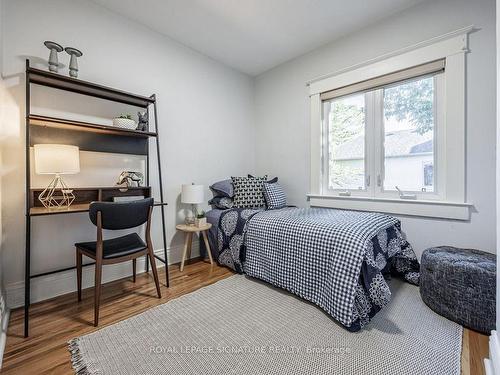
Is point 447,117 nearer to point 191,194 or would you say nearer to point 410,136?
point 410,136

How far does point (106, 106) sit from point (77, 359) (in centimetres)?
203

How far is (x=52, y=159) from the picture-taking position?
167cm

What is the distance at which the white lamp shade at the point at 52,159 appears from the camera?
1657 millimetres

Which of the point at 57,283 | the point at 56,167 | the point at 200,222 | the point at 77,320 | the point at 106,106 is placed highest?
the point at 106,106

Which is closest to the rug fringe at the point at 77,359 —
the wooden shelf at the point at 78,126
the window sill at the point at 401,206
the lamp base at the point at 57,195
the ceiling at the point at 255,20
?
the lamp base at the point at 57,195

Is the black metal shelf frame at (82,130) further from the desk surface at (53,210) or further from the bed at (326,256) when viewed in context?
the bed at (326,256)

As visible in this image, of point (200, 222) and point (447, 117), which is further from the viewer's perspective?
point (200, 222)

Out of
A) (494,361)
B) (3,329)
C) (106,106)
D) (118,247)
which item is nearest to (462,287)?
(494,361)

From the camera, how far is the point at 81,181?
2.09m

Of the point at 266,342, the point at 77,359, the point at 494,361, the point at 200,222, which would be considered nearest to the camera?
the point at 494,361

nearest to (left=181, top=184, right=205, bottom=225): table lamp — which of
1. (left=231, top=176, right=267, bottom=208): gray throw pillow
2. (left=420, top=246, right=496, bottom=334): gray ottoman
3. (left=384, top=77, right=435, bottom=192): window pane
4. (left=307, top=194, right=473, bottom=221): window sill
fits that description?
(left=231, top=176, right=267, bottom=208): gray throw pillow

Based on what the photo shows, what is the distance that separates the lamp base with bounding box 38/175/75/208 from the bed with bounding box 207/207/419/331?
1452 millimetres

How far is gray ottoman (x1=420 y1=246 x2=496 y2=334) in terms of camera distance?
4.78 ft

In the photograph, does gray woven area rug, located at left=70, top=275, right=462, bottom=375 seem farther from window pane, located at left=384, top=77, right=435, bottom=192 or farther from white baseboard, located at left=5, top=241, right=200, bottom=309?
window pane, located at left=384, top=77, right=435, bottom=192
